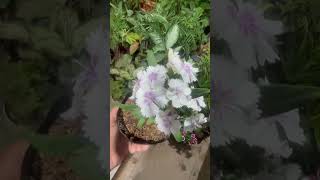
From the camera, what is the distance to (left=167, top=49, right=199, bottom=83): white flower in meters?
1.18

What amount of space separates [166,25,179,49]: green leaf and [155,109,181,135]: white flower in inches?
7.1

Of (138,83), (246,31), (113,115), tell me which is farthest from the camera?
(113,115)

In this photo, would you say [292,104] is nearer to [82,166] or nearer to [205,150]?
[205,150]

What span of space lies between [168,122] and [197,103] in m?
0.09

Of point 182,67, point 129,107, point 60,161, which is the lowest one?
point 60,161

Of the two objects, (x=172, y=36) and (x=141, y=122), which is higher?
(x=172, y=36)

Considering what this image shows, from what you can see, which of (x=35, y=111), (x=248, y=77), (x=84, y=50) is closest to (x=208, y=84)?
(x=248, y=77)

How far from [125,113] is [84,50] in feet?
0.87

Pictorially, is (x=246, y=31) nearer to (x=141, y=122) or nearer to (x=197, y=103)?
(x=197, y=103)

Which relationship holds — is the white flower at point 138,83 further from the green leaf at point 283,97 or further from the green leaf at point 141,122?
the green leaf at point 283,97

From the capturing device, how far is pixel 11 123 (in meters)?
1.14

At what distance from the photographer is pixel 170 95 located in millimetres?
1180

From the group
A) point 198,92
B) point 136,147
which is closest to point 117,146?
point 136,147

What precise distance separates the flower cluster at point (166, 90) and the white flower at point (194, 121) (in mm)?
36
